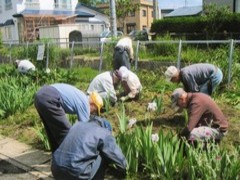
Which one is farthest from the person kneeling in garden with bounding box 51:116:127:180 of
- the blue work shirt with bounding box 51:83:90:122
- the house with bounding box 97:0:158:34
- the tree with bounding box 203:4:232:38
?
the house with bounding box 97:0:158:34

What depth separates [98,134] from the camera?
3.33 m

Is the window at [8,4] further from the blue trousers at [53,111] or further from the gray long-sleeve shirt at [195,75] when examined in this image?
the blue trousers at [53,111]

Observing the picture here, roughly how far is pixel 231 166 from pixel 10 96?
5.15m

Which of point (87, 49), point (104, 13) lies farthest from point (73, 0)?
point (87, 49)

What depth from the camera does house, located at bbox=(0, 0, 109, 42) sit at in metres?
38.1

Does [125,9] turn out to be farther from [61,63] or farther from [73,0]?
[61,63]

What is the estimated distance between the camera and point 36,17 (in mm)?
39000

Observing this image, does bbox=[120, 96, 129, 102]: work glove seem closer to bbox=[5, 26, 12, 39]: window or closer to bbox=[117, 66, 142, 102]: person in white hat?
bbox=[117, 66, 142, 102]: person in white hat

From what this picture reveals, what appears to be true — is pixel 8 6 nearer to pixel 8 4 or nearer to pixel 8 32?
pixel 8 4

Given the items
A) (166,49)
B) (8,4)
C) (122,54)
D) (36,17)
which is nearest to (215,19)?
(166,49)

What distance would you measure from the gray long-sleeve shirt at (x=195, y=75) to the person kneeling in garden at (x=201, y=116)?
1.45 metres

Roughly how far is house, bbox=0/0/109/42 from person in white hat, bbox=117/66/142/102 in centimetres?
2640

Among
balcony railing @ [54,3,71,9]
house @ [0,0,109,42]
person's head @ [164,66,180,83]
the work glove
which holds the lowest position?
the work glove

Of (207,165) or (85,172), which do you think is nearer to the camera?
(85,172)
